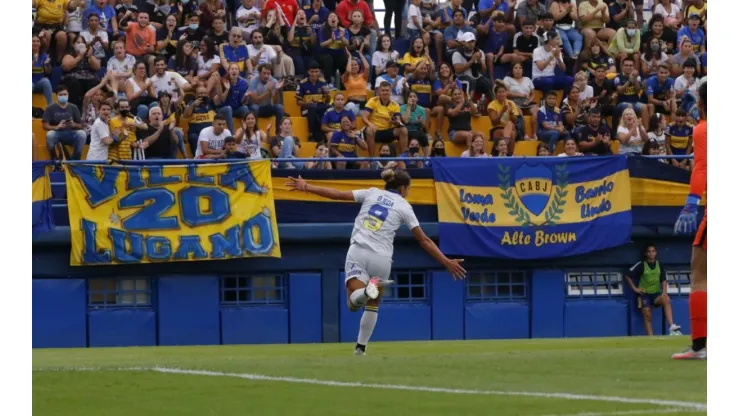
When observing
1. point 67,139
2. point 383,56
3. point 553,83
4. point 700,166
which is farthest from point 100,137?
point 700,166

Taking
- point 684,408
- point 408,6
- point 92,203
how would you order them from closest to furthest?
point 684,408, point 92,203, point 408,6

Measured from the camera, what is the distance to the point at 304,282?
70.0 ft

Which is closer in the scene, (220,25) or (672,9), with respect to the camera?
(220,25)

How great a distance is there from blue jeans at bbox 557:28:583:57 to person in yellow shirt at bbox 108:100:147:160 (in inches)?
346

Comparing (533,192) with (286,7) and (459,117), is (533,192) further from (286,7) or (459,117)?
(286,7)

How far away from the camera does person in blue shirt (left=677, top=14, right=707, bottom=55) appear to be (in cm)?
2677

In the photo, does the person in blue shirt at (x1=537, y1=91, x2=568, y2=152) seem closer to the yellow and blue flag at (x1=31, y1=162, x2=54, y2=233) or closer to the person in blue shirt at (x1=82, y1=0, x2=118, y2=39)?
the person in blue shirt at (x1=82, y1=0, x2=118, y2=39)

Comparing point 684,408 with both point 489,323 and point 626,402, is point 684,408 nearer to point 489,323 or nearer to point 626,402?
point 626,402

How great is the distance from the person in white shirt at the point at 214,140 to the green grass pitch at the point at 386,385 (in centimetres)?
776

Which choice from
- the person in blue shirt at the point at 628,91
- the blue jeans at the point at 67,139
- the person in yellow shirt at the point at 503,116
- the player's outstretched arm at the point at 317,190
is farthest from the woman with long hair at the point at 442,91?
the player's outstretched arm at the point at 317,190

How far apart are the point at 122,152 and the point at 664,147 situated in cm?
877

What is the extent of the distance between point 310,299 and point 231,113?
3.19 metres

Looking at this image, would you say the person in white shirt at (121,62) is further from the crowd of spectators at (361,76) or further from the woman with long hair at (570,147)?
the woman with long hair at (570,147)

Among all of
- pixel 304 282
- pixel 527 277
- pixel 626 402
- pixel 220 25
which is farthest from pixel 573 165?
pixel 626 402
